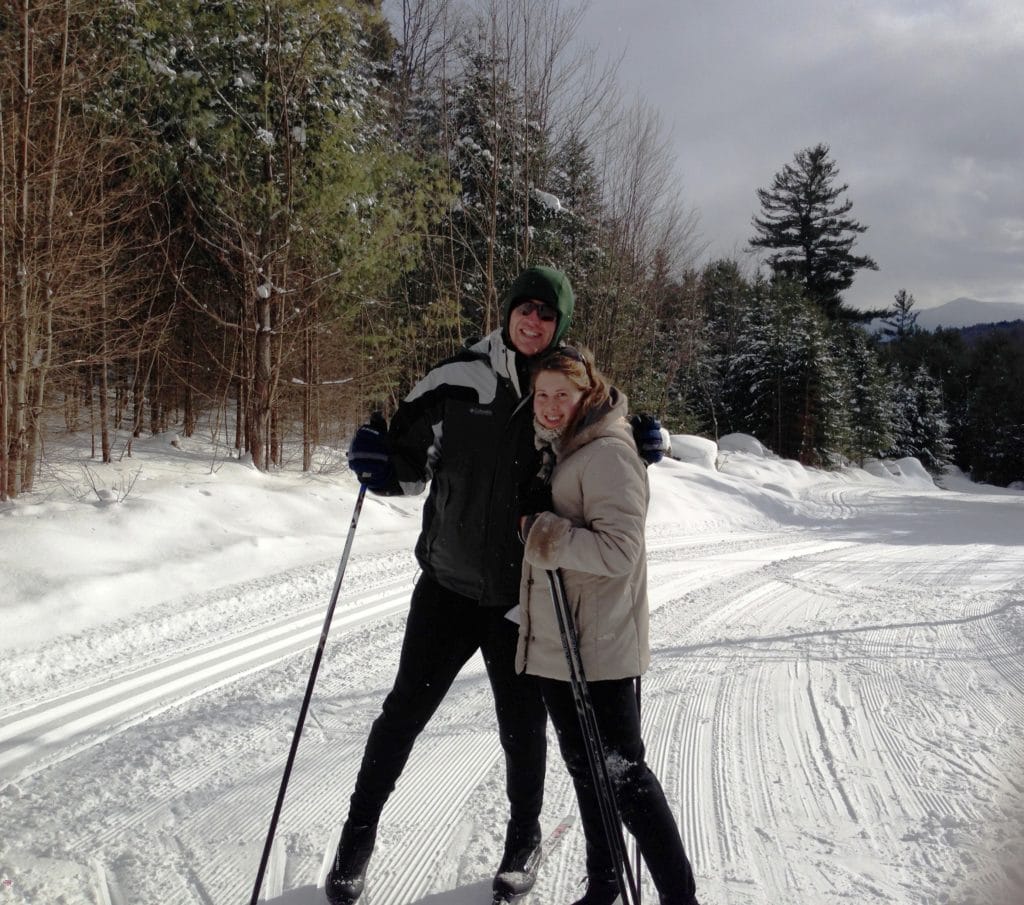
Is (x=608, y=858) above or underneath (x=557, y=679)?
underneath

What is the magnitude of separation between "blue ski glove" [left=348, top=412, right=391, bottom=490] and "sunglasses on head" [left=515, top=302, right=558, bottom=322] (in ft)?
2.01

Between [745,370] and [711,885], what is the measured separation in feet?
99.6

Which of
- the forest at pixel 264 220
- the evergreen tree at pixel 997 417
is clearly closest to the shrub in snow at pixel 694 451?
the forest at pixel 264 220

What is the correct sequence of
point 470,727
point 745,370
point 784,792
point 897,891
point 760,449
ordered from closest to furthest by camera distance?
1. point 897,891
2. point 784,792
3. point 470,727
4. point 760,449
5. point 745,370

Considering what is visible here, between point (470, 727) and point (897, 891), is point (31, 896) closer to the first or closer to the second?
point (470, 727)

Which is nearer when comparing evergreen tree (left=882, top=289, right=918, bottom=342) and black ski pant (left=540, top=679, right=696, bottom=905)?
black ski pant (left=540, top=679, right=696, bottom=905)

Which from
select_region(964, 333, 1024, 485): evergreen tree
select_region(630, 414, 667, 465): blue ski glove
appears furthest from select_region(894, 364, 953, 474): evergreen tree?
select_region(630, 414, 667, 465): blue ski glove

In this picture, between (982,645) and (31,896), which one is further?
(982,645)

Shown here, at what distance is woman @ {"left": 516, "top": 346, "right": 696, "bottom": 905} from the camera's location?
6.36 ft

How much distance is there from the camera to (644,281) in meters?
17.4

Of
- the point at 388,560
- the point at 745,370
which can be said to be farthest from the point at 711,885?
the point at 745,370

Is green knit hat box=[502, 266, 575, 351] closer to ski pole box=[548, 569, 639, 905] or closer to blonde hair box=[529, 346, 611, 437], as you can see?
blonde hair box=[529, 346, 611, 437]

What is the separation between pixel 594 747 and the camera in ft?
6.43

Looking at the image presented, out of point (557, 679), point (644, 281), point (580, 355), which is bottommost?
point (557, 679)
